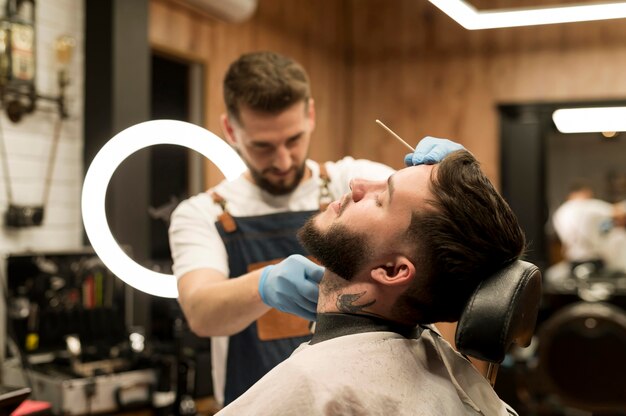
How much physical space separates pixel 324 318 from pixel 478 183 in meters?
0.40

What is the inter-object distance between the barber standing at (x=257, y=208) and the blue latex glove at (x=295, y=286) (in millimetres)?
262

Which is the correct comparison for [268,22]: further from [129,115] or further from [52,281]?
[52,281]

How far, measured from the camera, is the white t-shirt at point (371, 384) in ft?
4.06

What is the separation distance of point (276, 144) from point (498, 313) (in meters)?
0.97

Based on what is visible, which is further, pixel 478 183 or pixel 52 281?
pixel 52 281

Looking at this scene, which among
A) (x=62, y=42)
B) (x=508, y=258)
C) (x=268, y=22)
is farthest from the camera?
(x=268, y=22)

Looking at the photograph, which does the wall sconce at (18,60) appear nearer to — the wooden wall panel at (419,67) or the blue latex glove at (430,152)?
the wooden wall panel at (419,67)

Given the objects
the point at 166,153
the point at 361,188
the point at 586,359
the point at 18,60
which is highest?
the point at 18,60

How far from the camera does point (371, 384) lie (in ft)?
4.15

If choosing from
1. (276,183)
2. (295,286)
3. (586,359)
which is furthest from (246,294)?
(586,359)

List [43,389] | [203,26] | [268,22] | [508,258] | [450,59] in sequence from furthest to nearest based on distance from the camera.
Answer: [450,59] → [268,22] → [203,26] → [43,389] → [508,258]

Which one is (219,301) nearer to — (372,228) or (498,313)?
(372,228)

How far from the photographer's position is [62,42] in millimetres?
3592

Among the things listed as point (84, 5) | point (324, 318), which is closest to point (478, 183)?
point (324, 318)
